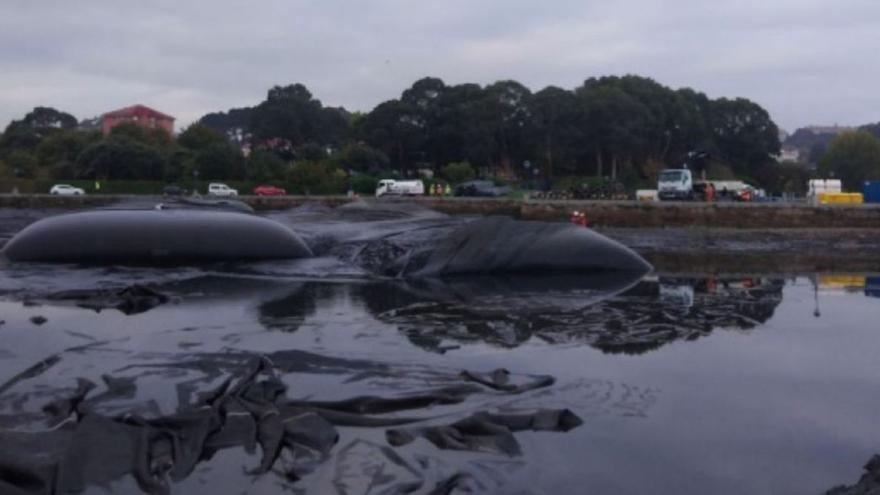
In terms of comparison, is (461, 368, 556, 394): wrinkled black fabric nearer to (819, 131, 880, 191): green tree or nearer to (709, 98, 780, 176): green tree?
(819, 131, 880, 191): green tree

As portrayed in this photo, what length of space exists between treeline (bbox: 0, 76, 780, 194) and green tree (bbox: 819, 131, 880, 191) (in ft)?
13.8

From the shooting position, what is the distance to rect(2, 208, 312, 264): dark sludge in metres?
11.7

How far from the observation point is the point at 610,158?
68.3m

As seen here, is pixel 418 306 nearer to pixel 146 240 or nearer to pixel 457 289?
pixel 457 289

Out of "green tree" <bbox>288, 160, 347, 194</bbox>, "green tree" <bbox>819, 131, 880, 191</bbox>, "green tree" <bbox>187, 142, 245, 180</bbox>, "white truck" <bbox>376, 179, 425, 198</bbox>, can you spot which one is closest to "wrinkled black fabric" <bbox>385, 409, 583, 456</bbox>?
"white truck" <bbox>376, 179, 425, 198</bbox>

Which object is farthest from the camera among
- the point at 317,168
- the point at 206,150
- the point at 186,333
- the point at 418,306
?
the point at 206,150

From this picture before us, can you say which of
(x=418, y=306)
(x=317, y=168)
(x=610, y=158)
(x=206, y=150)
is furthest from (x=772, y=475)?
(x=610, y=158)

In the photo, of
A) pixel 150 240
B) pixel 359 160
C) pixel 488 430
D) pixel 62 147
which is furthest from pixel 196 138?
pixel 488 430

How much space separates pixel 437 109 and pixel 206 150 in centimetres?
1898

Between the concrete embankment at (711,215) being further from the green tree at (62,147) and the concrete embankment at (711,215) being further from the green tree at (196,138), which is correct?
the green tree at (196,138)

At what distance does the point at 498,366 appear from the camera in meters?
6.42

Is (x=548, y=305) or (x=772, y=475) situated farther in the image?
(x=548, y=305)

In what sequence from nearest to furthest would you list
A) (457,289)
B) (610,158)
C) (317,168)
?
(457,289) → (317,168) → (610,158)

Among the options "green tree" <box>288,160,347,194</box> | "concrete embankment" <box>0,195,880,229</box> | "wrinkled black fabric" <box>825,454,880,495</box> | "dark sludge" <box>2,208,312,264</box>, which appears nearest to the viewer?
"wrinkled black fabric" <box>825,454,880,495</box>
